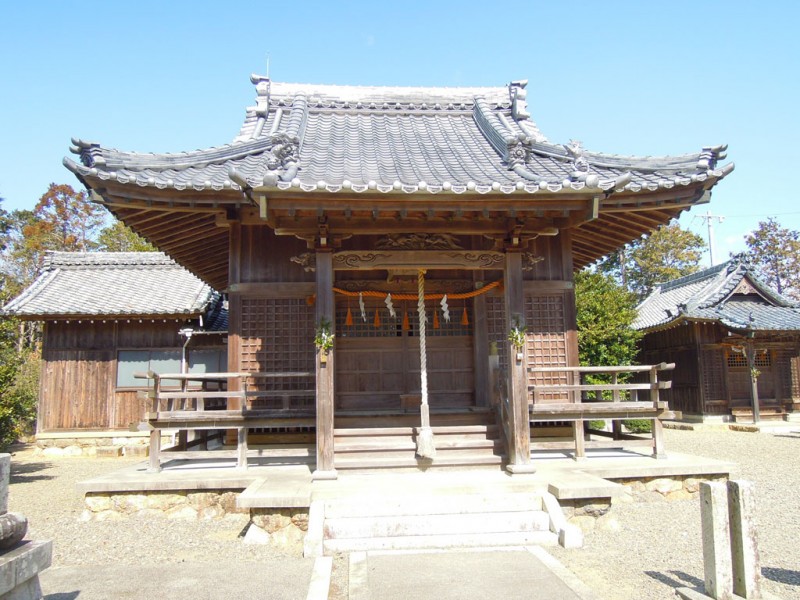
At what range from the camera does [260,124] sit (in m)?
11.9

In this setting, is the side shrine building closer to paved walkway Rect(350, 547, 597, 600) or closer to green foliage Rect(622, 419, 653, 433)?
paved walkway Rect(350, 547, 597, 600)

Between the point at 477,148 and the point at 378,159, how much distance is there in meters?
2.21

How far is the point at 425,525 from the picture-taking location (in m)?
6.62

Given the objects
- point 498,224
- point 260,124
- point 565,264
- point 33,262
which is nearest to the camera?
point 498,224

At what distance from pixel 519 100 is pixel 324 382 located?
26.5ft

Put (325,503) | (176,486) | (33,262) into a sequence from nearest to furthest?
(325,503), (176,486), (33,262)

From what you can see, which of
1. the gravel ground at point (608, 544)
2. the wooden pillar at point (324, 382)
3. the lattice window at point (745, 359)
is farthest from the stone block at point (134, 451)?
the lattice window at point (745, 359)

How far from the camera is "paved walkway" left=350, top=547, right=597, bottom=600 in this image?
4.98 m

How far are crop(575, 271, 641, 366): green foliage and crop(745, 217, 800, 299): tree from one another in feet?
76.0

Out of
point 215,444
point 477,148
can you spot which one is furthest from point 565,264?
point 215,444

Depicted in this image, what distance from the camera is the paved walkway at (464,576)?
498cm

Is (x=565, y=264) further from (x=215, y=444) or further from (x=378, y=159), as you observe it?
(x=215, y=444)

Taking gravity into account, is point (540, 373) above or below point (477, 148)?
below

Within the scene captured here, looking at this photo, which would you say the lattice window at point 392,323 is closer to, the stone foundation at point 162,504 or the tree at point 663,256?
the stone foundation at point 162,504
